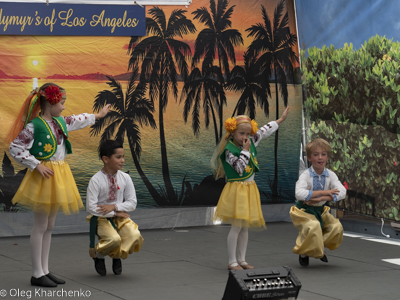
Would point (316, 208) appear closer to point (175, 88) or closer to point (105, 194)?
point (105, 194)

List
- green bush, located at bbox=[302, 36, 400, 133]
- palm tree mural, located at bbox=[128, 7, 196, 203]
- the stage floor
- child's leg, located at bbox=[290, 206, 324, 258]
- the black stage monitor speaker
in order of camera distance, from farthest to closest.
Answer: palm tree mural, located at bbox=[128, 7, 196, 203]
green bush, located at bbox=[302, 36, 400, 133]
child's leg, located at bbox=[290, 206, 324, 258]
the stage floor
the black stage monitor speaker

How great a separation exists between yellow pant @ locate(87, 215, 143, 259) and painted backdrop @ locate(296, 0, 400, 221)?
120 inches

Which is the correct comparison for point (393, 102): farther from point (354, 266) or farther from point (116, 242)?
point (116, 242)

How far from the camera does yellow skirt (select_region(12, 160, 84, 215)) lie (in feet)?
14.4

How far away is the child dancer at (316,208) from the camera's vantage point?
5172 mm

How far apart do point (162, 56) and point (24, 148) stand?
10.3ft

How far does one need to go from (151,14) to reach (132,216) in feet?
8.04

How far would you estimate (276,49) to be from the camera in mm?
7656

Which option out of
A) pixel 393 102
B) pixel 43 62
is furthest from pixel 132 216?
pixel 393 102

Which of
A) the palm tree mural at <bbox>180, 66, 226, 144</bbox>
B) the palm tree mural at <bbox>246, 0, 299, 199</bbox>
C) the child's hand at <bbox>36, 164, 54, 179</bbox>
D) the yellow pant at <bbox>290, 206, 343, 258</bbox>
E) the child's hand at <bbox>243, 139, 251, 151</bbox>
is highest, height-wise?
the palm tree mural at <bbox>246, 0, 299, 199</bbox>

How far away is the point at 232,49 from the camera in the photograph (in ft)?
24.5

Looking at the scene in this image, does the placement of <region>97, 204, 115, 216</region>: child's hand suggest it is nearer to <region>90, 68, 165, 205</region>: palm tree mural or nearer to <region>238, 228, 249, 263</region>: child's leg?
<region>238, 228, 249, 263</region>: child's leg

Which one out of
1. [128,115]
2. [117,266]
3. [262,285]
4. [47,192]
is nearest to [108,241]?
[117,266]

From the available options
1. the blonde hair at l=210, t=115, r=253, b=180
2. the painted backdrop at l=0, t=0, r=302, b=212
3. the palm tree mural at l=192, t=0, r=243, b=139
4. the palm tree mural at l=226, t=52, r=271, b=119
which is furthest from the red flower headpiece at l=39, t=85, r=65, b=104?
the palm tree mural at l=226, t=52, r=271, b=119
